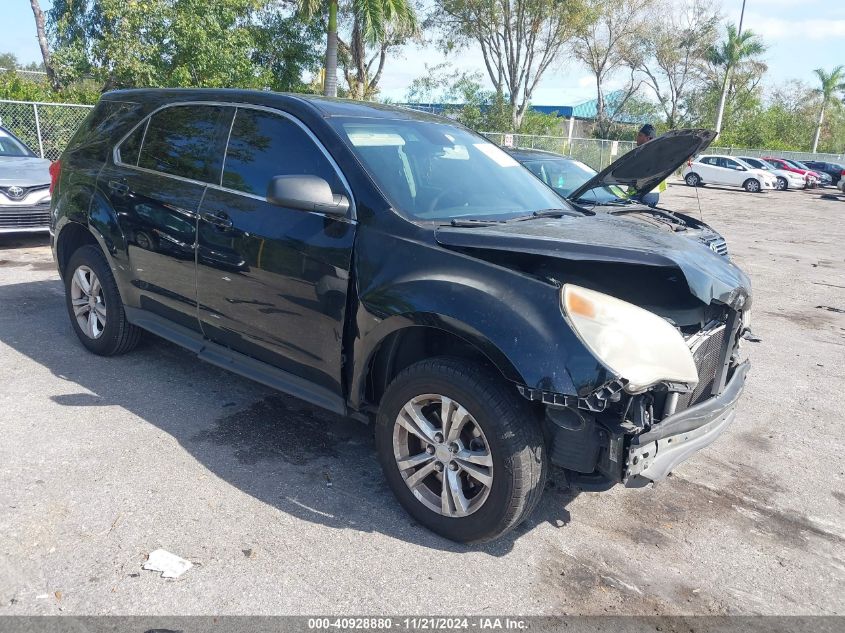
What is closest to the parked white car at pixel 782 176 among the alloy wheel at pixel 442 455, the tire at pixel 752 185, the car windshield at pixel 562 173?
the tire at pixel 752 185

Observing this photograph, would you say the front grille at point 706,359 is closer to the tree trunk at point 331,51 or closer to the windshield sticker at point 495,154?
the windshield sticker at point 495,154

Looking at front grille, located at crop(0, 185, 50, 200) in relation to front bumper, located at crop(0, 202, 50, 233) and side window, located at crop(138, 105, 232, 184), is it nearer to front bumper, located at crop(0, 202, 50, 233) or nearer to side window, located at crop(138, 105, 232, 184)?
front bumper, located at crop(0, 202, 50, 233)

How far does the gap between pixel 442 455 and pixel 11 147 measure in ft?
33.0

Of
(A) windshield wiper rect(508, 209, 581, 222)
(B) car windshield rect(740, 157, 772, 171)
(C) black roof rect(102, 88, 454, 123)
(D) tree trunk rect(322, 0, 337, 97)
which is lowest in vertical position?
(B) car windshield rect(740, 157, 772, 171)

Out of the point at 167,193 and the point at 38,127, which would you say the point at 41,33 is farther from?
the point at 167,193

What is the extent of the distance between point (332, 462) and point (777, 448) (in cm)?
284

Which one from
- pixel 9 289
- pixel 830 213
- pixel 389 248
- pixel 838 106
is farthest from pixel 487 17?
pixel 838 106

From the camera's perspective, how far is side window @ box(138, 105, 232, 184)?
13.7ft

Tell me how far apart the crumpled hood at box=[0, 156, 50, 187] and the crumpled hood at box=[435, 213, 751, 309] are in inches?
316

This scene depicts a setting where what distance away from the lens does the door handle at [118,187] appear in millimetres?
4652

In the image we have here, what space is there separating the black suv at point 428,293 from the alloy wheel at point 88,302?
0.38 metres

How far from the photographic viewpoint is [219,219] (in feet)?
13.0

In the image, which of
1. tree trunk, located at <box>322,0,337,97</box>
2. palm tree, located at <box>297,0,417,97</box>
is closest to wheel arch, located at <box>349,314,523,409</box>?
palm tree, located at <box>297,0,417,97</box>

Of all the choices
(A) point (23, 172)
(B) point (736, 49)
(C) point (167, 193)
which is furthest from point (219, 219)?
(B) point (736, 49)
